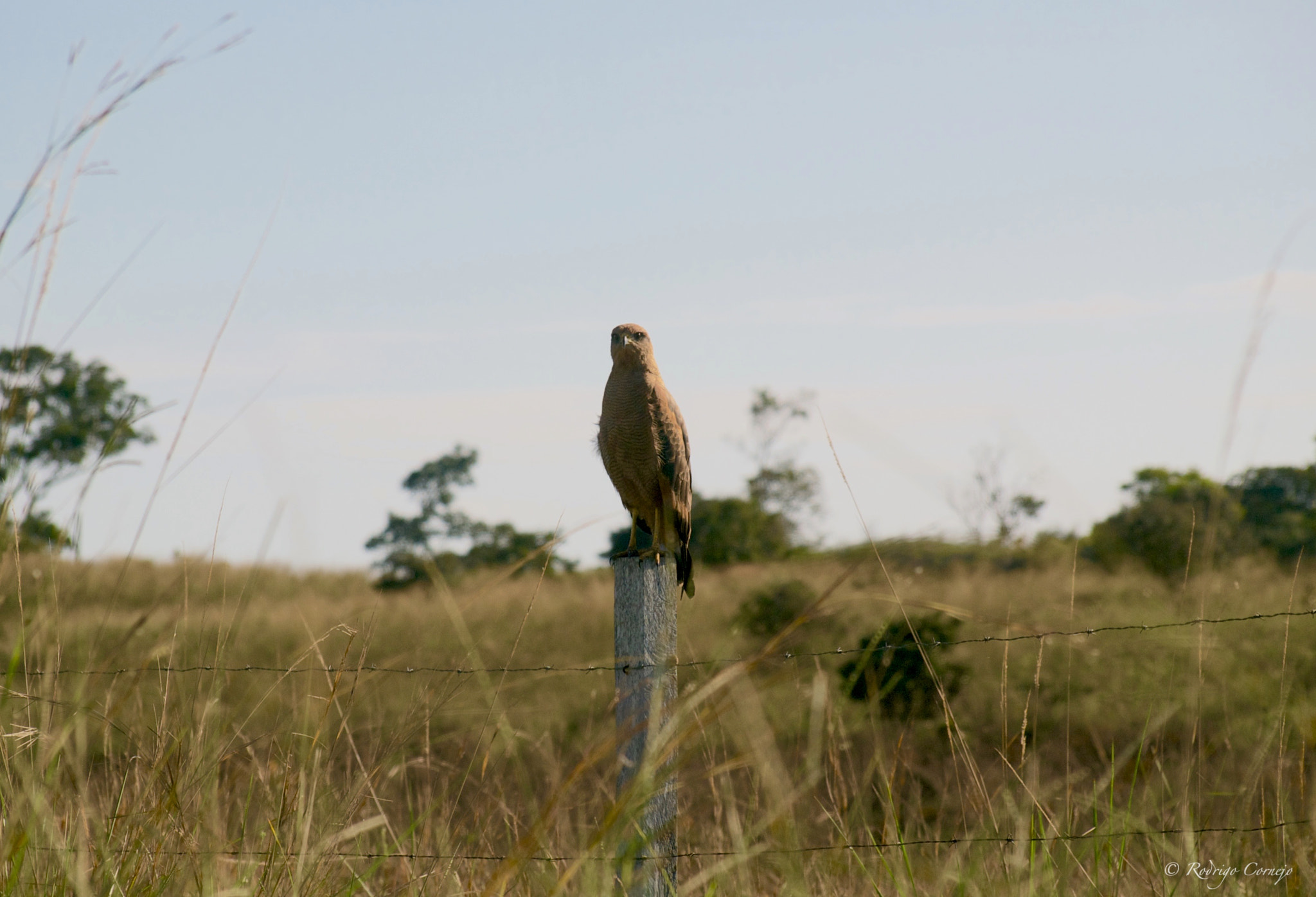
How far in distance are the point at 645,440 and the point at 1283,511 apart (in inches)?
738

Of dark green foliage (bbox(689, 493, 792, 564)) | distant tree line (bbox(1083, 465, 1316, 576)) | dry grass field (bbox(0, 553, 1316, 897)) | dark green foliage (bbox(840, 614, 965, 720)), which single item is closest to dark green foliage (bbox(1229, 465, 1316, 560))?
distant tree line (bbox(1083, 465, 1316, 576))

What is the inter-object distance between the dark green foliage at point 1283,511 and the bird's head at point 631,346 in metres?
15.1

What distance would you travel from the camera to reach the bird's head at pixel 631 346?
4590 millimetres

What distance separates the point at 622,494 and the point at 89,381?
25176 mm

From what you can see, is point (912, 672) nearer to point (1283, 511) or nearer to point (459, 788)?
point (459, 788)

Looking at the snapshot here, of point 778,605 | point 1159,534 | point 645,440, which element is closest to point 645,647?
point 645,440

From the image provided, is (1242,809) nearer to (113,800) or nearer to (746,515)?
(113,800)

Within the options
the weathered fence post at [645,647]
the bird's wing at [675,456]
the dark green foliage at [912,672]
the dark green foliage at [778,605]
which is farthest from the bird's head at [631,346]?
the dark green foliage at [778,605]

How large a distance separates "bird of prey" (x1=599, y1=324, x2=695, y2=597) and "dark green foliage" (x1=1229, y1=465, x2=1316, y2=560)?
580 inches

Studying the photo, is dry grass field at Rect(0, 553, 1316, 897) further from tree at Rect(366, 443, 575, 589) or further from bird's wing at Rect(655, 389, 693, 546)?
tree at Rect(366, 443, 575, 589)

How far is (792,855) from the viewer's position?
175cm

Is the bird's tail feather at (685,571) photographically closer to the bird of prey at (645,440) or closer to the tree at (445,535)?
the bird of prey at (645,440)

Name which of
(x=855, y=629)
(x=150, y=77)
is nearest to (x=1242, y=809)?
(x=150, y=77)

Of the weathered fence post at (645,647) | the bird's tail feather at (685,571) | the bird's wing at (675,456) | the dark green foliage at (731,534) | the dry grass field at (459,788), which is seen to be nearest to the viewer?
the dry grass field at (459,788)
